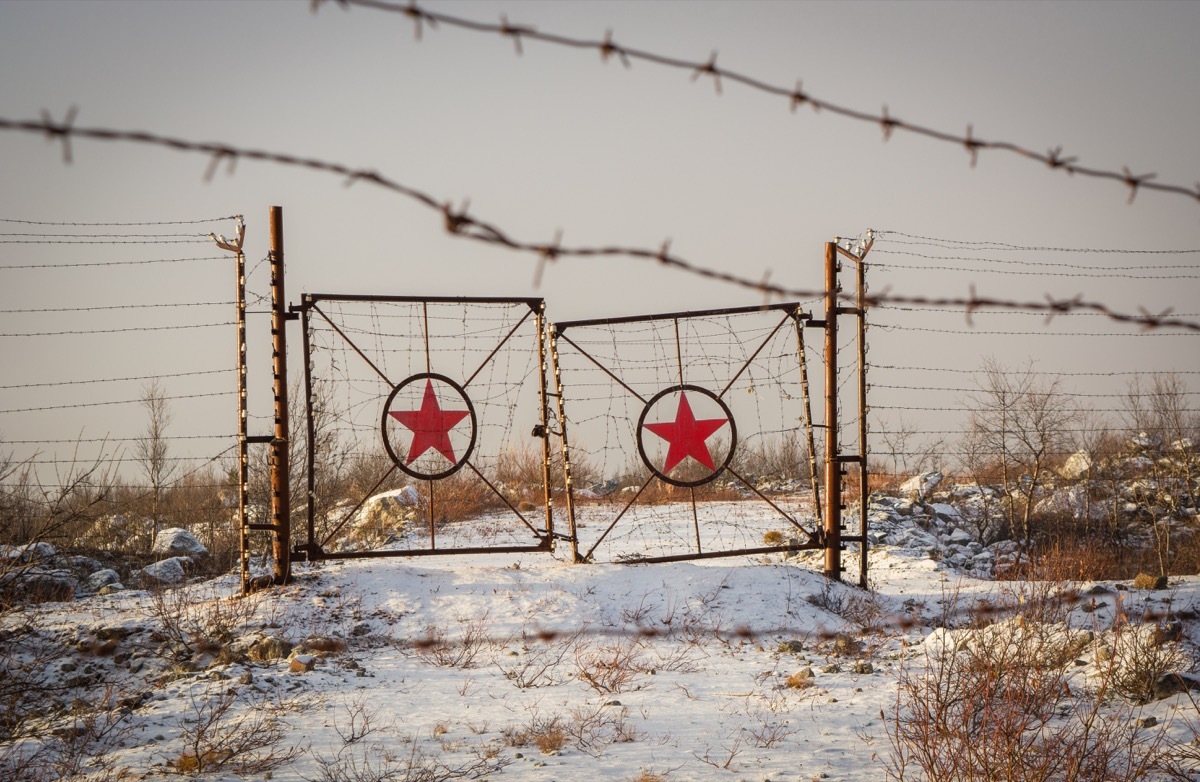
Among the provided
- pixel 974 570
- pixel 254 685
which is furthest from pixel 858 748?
pixel 974 570

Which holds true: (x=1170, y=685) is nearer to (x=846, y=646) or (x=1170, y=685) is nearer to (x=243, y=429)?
(x=846, y=646)

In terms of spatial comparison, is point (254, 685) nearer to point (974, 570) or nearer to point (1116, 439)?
point (974, 570)

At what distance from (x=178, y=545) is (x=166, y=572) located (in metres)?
2.36

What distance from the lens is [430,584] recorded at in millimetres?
8930

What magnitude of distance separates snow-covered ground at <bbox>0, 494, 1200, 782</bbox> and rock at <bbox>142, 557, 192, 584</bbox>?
3.93 feet

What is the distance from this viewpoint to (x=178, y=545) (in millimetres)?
13859

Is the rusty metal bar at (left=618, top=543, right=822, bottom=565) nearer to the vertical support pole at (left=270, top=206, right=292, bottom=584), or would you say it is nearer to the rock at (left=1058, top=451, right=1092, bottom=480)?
the vertical support pole at (left=270, top=206, right=292, bottom=584)

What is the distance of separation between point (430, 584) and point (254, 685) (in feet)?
8.66

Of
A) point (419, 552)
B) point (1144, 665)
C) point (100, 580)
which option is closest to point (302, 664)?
point (419, 552)

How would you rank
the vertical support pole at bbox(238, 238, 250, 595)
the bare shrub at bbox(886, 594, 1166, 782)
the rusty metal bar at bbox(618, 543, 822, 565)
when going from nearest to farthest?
the bare shrub at bbox(886, 594, 1166, 782) → the vertical support pole at bbox(238, 238, 250, 595) → the rusty metal bar at bbox(618, 543, 822, 565)

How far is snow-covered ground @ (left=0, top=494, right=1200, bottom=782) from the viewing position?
5.21 metres

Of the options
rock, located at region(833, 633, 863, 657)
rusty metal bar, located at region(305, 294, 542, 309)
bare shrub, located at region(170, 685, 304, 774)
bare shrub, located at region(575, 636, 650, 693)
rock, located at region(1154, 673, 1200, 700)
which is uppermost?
rusty metal bar, located at region(305, 294, 542, 309)

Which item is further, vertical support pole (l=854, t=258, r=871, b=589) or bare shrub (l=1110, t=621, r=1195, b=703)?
vertical support pole (l=854, t=258, r=871, b=589)

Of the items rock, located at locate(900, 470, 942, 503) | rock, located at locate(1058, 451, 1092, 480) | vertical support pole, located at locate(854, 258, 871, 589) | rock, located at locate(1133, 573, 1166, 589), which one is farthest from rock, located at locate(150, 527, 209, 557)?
rock, located at locate(1058, 451, 1092, 480)
